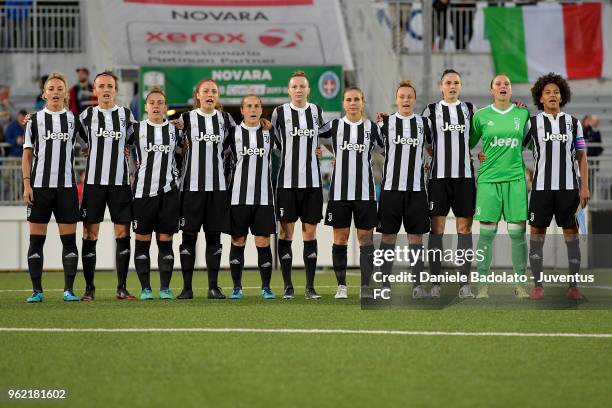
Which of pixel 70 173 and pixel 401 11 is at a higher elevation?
pixel 401 11

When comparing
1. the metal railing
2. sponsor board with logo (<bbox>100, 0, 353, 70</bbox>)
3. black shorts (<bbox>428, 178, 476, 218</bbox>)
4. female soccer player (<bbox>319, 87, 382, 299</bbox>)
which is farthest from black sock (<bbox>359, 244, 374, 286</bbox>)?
the metal railing

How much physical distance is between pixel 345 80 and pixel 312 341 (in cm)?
1359

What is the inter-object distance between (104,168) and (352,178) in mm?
2139

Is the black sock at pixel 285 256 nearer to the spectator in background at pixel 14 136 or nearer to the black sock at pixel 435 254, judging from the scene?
the black sock at pixel 435 254

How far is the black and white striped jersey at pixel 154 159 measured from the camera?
1080 centimetres

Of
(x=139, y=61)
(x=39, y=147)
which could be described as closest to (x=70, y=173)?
(x=39, y=147)

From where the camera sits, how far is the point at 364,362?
6.82m

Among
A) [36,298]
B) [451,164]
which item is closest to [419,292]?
[451,164]

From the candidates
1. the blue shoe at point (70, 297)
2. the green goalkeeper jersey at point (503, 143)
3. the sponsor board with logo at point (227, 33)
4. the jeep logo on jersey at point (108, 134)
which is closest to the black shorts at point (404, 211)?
the green goalkeeper jersey at point (503, 143)

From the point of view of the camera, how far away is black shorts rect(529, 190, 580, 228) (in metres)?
10.4

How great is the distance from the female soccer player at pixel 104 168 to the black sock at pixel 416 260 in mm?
2666

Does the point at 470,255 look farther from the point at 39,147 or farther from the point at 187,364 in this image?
the point at 39,147

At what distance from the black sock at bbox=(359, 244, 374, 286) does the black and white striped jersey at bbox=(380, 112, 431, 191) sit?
24.5 inches

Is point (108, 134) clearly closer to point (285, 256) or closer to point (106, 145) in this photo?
point (106, 145)
